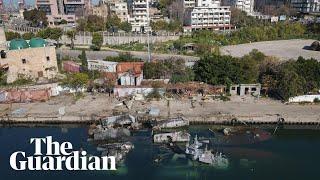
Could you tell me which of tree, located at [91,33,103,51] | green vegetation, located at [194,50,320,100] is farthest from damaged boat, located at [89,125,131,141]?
tree, located at [91,33,103,51]

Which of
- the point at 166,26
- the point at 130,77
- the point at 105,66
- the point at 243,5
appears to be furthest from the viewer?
the point at 243,5

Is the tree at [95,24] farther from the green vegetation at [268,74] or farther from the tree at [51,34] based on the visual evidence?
the green vegetation at [268,74]

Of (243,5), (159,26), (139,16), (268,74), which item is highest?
(243,5)

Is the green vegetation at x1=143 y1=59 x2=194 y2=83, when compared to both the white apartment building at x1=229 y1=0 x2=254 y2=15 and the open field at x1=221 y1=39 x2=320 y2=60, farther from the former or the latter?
the white apartment building at x1=229 y1=0 x2=254 y2=15

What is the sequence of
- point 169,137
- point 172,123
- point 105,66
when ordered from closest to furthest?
point 169,137, point 172,123, point 105,66

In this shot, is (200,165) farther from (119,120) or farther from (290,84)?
(290,84)

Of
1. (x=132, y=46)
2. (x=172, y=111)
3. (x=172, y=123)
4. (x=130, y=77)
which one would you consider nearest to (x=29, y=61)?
(x=130, y=77)
